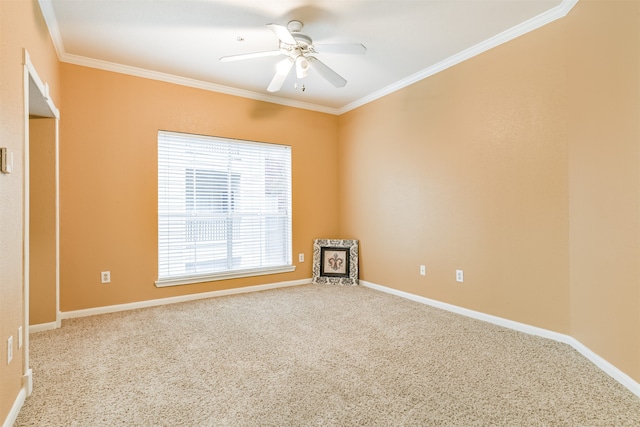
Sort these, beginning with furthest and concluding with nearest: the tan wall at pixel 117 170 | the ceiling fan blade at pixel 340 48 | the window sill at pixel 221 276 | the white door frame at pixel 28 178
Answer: the window sill at pixel 221 276
the tan wall at pixel 117 170
the ceiling fan blade at pixel 340 48
the white door frame at pixel 28 178

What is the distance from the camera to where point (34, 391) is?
6.16 feet

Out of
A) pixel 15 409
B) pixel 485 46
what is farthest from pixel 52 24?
pixel 485 46

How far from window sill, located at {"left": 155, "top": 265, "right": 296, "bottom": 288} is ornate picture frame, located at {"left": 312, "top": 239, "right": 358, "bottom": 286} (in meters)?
0.40

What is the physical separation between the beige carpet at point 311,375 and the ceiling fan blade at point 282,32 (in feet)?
7.64

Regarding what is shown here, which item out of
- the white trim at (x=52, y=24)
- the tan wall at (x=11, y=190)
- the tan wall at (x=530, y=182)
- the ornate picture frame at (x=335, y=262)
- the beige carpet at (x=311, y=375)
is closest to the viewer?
the tan wall at (x=11, y=190)

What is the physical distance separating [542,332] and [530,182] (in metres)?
1.25

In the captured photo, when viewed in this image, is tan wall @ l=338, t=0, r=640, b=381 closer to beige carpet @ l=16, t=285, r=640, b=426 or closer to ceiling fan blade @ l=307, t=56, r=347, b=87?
beige carpet @ l=16, t=285, r=640, b=426

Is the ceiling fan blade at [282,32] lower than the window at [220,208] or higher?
higher

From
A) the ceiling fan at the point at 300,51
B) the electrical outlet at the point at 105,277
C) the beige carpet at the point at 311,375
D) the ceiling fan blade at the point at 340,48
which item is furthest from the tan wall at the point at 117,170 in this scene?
the ceiling fan blade at the point at 340,48

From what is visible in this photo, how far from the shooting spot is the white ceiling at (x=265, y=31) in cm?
244

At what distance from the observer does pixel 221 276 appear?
4035 millimetres

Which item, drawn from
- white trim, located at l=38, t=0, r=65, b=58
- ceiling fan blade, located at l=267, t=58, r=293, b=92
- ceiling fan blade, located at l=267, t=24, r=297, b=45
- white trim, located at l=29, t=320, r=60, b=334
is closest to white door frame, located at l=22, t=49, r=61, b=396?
white trim, located at l=29, t=320, r=60, b=334

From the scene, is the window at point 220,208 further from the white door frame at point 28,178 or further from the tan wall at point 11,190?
Answer: the tan wall at point 11,190

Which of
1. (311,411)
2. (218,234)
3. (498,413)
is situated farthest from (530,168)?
(218,234)
